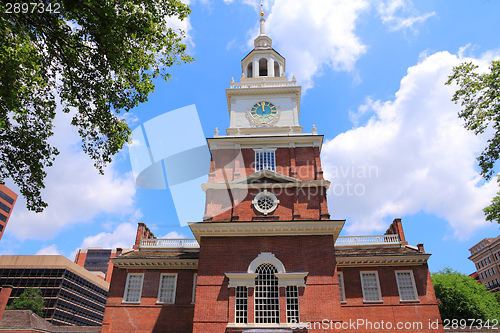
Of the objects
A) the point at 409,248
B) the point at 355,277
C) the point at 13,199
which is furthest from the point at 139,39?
the point at 13,199

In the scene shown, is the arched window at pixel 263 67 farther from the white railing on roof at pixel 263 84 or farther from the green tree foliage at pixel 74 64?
the green tree foliage at pixel 74 64

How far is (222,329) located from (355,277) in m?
11.9

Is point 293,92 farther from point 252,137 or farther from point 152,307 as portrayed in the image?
point 152,307

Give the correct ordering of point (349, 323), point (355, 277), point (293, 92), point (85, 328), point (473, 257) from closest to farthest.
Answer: point (349, 323)
point (355, 277)
point (293, 92)
point (85, 328)
point (473, 257)

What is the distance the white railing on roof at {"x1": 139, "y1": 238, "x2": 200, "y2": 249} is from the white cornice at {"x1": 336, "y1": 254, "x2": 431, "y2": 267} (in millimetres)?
12437

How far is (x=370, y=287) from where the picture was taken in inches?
985

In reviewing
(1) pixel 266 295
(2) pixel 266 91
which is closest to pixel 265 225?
(1) pixel 266 295

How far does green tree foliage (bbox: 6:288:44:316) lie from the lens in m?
62.6

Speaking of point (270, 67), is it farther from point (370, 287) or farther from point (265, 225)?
point (370, 287)

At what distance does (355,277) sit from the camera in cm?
2545

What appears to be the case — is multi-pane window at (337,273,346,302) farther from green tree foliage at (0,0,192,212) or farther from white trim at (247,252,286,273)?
green tree foliage at (0,0,192,212)

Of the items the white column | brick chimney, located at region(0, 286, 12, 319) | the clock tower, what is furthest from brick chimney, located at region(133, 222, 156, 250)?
the white column

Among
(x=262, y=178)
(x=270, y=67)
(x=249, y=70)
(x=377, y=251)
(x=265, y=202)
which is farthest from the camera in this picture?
(x=249, y=70)

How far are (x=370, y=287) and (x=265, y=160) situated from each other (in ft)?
41.0
